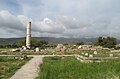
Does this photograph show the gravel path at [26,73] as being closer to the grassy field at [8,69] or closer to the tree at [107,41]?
the grassy field at [8,69]

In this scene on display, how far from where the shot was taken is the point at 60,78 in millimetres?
14219

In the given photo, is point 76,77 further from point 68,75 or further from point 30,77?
point 30,77

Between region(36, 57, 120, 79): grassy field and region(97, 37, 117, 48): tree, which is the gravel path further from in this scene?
region(97, 37, 117, 48): tree

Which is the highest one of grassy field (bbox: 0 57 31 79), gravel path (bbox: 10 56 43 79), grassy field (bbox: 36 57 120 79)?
grassy field (bbox: 36 57 120 79)

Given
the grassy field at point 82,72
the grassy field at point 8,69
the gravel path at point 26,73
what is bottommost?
the grassy field at point 8,69

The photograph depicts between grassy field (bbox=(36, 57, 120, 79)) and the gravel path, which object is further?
the gravel path

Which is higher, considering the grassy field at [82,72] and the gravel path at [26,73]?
the grassy field at [82,72]

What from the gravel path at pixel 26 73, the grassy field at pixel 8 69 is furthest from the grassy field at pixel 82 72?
the grassy field at pixel 8 69

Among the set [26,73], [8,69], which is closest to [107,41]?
[8,69]

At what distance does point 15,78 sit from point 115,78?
20.2 feet

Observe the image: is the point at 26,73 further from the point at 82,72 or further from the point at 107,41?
the point at 107,41

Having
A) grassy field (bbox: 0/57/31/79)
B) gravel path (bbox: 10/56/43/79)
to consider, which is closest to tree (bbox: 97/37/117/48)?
grassy field (bbox: 0/57/31/79)

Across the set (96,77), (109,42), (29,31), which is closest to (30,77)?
(96,77)

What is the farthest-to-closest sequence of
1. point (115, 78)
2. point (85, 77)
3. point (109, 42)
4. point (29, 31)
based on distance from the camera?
1. point (109, 42)
2. point (29, 31)
3. point (85, 77)
4. point (115, 78)
